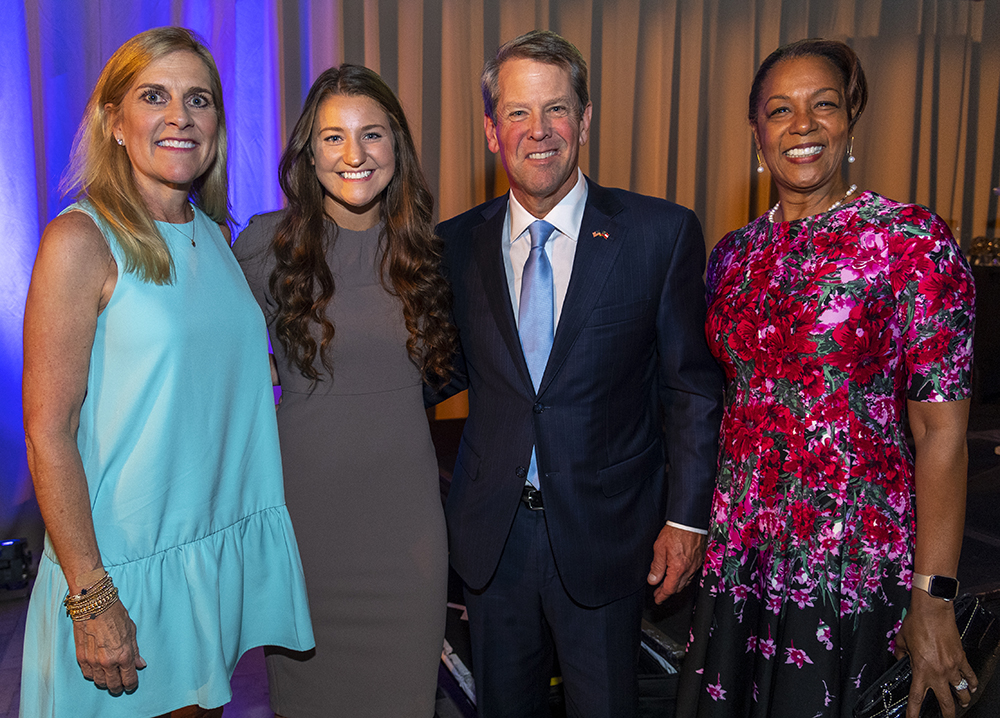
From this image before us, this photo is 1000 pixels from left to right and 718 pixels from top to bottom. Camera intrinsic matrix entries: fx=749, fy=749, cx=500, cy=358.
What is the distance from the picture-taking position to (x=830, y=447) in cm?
141

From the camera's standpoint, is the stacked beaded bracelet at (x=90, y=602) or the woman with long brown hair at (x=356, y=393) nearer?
the stacked beaded bracelet at (x=90, y=602)

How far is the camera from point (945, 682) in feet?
4.41

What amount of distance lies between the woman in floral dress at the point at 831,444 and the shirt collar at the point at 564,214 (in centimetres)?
38

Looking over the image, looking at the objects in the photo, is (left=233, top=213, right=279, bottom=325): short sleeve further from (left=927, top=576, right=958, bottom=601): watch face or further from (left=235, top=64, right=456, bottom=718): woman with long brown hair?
(left=927, top=576, right=958, bottom=601): watch face

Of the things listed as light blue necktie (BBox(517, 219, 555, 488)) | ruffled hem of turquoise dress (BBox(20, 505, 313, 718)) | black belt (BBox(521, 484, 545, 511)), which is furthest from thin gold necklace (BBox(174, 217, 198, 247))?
black belt (BBox(521, 484, 545, 511))

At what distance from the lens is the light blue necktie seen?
160cm

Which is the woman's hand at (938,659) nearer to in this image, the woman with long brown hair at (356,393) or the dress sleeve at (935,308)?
the dress sleeve at (935,308)

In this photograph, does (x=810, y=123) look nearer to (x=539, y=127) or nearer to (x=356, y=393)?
(x=539, y=127)

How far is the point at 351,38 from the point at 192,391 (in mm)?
3330

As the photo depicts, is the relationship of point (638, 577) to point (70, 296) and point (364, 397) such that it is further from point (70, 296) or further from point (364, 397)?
point (70, 296)

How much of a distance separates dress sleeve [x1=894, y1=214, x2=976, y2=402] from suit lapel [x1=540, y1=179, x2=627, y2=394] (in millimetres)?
544

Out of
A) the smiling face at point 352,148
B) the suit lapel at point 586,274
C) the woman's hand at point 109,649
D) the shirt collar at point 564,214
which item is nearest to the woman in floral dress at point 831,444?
the suit lapel at point 586,274

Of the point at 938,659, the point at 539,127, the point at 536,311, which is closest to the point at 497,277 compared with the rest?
the point at 536,311

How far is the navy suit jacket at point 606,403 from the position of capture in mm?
1570
